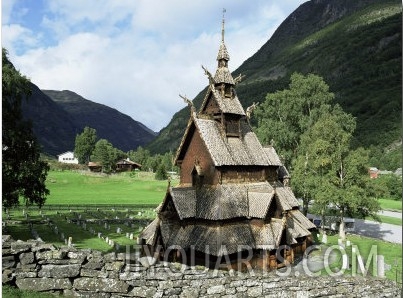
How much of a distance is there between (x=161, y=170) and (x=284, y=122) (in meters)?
67.7

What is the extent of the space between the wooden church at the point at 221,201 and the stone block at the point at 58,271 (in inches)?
649

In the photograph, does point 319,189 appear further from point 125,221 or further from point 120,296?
point 120,296

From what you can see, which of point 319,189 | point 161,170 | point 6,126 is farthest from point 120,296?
point 161,170

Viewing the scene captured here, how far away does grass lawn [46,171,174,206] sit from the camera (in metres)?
85.3

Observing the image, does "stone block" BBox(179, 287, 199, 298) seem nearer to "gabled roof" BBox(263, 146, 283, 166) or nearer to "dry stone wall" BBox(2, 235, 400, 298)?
"dry stone wall" BBox(2, 235, 400, 298)

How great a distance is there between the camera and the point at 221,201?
28.7 metres

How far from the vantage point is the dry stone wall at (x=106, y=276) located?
10.6m

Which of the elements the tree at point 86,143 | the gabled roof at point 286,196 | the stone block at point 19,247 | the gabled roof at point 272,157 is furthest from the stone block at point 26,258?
the tree at point 86,143

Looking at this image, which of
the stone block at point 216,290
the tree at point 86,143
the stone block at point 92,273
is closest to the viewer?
the stone block at point 92,273

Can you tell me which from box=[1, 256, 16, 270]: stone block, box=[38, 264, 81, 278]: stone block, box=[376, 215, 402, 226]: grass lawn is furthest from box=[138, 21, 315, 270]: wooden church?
box=[376, 215, 402, 226]: grass lawn

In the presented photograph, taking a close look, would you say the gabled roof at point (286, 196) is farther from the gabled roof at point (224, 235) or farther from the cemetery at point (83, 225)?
the cemetery at point (83, 225)

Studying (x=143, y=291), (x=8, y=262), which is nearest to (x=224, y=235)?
(x=143, y=291)

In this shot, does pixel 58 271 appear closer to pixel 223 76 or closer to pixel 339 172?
pixel 223 76

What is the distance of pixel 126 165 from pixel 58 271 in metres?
162
